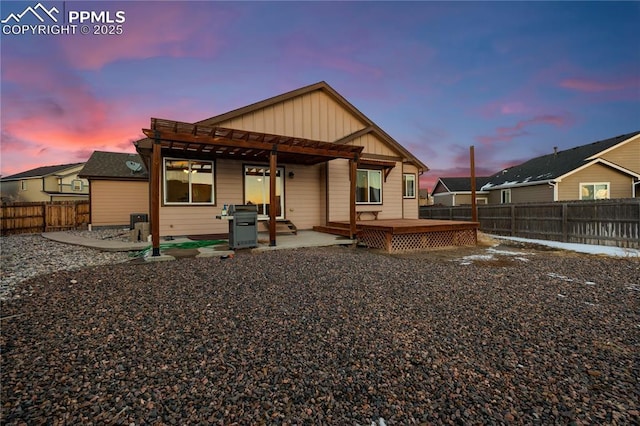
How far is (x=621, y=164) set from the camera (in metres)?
18.4

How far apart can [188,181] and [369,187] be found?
7279 millimetres

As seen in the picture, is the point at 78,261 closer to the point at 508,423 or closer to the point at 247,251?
the point at 247,251

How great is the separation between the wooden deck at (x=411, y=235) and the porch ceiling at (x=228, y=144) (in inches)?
99.6

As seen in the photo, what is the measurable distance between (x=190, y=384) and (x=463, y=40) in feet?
47.9

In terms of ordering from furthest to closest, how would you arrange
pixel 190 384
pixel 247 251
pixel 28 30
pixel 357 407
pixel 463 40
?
pixel 463 40 < pixel 247 251 < pixel 28 30 < pixel 190 384 < pixel 357 407

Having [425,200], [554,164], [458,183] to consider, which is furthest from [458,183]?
[554,164]

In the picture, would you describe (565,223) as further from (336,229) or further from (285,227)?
(285,227)

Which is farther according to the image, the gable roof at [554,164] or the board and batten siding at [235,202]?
the gable roof at [554,164]

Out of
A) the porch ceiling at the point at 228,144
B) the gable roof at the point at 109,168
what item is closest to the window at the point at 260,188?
the porch ceiling at the point at 228,144

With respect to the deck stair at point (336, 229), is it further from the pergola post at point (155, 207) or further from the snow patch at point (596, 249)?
the snow patch at point (596, 249)

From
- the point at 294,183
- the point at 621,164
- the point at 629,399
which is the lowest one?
the point at 629,399

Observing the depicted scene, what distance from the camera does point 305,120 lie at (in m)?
10.8

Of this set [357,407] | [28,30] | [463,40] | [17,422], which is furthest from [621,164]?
[28,30]

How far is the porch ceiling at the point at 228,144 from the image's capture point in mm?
6480
